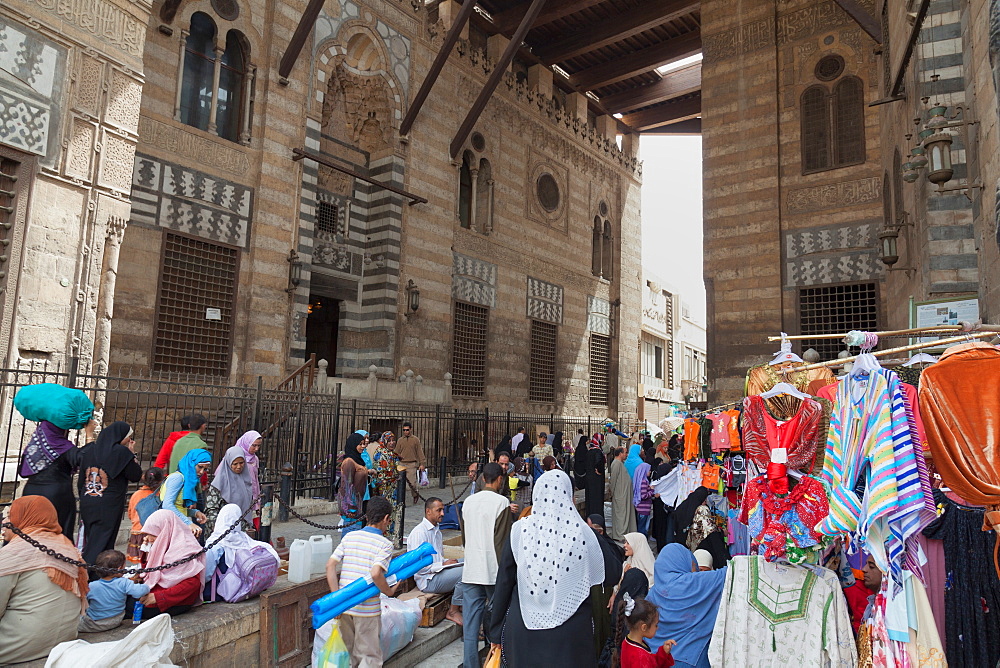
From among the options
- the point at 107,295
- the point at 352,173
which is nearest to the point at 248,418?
the point at 107,295

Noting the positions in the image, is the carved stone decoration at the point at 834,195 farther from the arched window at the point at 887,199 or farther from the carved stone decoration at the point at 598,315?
the carved stone decoration at the point at 598,315

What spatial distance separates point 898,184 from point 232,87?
12.2m

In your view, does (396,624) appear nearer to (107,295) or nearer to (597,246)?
(107,295)

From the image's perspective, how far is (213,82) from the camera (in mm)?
12578

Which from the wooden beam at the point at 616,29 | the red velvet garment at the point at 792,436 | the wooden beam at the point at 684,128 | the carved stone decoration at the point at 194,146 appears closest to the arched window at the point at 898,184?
the red velvet garment at the point at 792,436

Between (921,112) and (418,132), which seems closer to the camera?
(921,112)

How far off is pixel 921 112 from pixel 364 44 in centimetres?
1202

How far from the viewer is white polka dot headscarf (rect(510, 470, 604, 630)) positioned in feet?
9.86

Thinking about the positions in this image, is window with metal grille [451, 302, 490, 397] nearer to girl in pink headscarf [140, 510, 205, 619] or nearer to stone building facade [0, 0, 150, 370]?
stone building facade [0, 0, 150, 370]

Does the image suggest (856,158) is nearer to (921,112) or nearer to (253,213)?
(921,112)

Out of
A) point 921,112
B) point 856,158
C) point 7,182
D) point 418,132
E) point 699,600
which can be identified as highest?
point 418,132

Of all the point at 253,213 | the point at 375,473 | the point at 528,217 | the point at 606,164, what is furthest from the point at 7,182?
the point at 606,164

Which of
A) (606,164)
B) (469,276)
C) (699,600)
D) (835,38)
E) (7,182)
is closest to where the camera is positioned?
(699,600)

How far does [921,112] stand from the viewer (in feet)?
23.5
